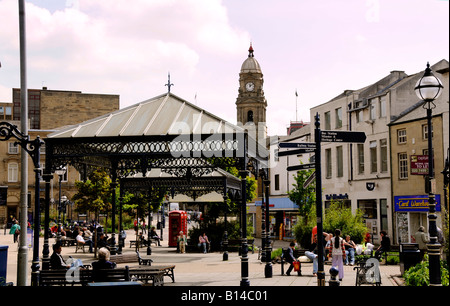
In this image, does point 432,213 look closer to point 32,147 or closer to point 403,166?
point 32,147

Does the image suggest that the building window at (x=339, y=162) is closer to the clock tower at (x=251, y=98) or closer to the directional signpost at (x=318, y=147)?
the directional signpost at (x=318, y=147)

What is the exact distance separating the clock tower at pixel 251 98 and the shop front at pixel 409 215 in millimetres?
81221

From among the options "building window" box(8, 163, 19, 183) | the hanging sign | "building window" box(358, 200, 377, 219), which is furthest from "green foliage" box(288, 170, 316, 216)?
"building window" box(8, 163, 19, 183)

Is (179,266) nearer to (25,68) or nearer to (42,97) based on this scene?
(25,68)

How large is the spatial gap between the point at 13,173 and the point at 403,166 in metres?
60.1

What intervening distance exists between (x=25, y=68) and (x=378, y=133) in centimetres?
3510

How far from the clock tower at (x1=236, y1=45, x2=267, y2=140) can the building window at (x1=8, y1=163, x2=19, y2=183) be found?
53906mm

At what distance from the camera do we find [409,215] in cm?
4009

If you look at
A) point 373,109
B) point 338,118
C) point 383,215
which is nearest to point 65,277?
point 383,215

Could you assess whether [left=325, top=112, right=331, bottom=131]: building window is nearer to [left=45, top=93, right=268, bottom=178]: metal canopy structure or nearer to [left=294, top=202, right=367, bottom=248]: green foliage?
[left=294, top=202, right=367, bottom=248]: green foliage

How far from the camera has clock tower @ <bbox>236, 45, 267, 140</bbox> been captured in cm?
→ 12212

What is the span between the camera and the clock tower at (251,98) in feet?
401
